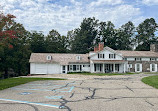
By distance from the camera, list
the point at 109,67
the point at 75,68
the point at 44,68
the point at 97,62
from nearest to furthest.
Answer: the point at 44,68 → the point at 97,62 → the point at 75,68 → the point at 109,67

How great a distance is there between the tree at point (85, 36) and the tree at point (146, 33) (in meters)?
17.1

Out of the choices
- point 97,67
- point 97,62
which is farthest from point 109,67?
point 97,62

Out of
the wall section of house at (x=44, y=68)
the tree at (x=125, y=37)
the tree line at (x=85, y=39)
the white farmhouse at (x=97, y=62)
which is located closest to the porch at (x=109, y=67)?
the white farmhouse at (x=97, y=62)

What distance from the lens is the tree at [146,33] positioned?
62438mm

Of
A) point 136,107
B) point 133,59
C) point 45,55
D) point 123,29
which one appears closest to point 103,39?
point 123,29

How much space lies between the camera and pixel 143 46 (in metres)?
61.6

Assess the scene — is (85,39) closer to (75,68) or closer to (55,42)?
(55,42)

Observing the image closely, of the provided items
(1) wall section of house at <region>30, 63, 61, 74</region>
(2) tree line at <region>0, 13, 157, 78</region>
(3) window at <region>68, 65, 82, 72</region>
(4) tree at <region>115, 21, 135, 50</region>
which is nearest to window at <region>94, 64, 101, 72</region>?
(3) window at <region>68, 65, 82, 72</region>

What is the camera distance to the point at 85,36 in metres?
61.9

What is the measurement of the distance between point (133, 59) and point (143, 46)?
25.5 meters

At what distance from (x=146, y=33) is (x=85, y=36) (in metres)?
24.2

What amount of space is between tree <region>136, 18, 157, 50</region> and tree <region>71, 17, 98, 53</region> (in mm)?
17106

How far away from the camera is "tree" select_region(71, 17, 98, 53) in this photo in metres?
61.1

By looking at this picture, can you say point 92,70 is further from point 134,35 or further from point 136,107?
point 134,35
